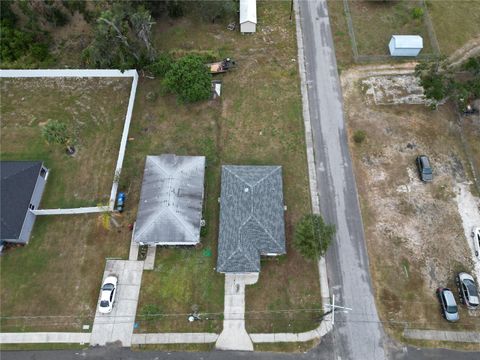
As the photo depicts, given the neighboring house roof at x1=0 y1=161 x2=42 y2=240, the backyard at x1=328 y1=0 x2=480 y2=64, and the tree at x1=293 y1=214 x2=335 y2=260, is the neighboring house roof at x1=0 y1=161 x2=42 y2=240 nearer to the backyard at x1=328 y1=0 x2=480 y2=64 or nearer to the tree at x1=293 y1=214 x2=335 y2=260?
the tree at x1=293 y1=214 x2=335 y2=260

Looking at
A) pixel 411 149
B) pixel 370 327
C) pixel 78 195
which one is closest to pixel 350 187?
pixel 411 149

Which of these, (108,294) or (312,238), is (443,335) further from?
(108,294)

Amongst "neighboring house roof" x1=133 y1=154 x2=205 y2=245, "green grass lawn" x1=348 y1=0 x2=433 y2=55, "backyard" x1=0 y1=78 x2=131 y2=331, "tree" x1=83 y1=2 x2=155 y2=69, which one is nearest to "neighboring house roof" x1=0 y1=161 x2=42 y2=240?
"backyard" x1=0 y1=78 x2=131 y2=331

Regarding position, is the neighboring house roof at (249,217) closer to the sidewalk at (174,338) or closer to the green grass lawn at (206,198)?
the green grass lawn at (206,198)

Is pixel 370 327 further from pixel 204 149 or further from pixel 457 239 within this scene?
pixel 204 149

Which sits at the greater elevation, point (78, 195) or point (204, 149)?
point (204, 149)
